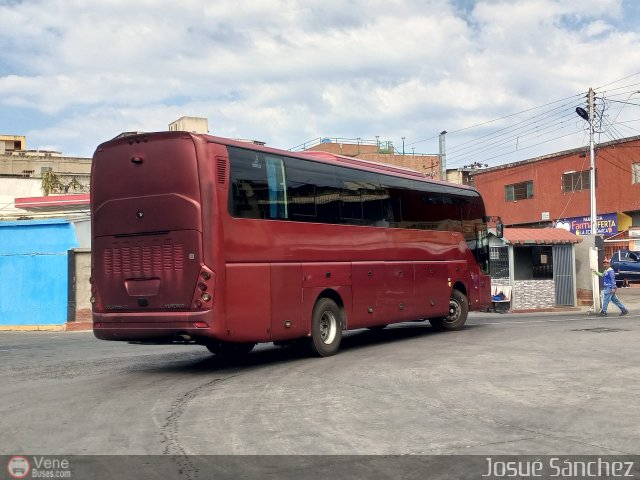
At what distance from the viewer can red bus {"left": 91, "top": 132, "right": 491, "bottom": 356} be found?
10500mm

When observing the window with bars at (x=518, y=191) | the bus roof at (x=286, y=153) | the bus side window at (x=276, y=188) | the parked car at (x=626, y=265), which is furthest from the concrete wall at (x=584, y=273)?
the bus side window at (x=276, y=188)

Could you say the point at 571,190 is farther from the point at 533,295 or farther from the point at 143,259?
the point at 143,259

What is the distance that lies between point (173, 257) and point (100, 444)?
438 cm

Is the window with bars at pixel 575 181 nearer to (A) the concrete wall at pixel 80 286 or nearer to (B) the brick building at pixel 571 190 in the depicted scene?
(B) the brick building at pixel 571 190

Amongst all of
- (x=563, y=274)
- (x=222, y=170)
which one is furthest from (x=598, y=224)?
(x=222, y=170)

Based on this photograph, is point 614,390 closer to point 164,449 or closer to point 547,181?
point 164,449

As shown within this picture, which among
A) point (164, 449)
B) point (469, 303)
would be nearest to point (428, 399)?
point (164, 449)

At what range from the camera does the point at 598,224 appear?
4522 centimetres

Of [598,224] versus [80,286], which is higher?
[598,224]

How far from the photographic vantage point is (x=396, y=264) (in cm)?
1523

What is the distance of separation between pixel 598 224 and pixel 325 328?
36.7 meters

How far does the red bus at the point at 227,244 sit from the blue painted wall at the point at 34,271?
1461 cm

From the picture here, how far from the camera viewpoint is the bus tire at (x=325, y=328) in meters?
12.6

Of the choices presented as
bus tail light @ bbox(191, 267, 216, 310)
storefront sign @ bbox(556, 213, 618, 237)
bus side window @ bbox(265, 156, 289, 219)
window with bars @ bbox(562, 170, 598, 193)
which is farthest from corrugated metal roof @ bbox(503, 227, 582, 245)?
bus tail light @ bbox(191, 267, 216, 310)
